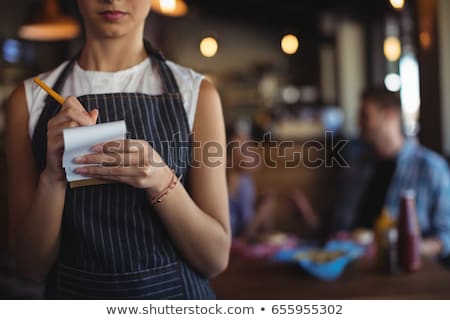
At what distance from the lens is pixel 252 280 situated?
4.42 feet

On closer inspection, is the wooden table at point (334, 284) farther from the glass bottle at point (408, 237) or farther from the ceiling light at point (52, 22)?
the ceiling light at point (52, 22)

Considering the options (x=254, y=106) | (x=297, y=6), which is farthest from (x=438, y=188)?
(x=254, y=106)

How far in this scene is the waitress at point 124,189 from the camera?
2.45 feet

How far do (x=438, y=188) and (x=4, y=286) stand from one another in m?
1.44

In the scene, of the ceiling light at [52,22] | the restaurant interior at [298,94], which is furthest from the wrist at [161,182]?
the ceiling light at [52,22]

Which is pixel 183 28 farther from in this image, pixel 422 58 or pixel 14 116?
pixel 14 116

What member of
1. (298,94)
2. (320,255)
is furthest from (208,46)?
(298,94)

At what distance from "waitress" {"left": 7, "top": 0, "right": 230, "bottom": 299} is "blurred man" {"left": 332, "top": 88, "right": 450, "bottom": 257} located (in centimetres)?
128

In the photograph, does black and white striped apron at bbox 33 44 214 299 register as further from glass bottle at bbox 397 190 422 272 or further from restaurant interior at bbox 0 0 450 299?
glass bottle at bbox 397 190 422 272

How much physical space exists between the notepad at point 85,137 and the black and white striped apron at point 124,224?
0.30 feet

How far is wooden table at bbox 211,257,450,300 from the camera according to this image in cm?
114

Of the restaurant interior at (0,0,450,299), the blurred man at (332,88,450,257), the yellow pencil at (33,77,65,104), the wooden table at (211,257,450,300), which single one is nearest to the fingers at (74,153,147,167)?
the yellow pencil at (33,77,65,104)

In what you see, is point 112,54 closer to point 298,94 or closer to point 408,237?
point 408,237

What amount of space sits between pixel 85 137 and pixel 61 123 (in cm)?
3
